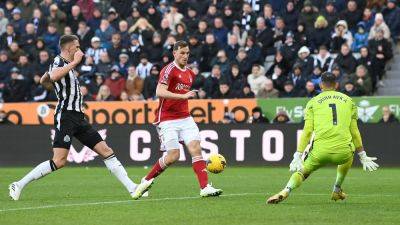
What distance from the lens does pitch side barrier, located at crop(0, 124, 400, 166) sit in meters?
24.6

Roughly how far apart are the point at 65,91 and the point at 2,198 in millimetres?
2010

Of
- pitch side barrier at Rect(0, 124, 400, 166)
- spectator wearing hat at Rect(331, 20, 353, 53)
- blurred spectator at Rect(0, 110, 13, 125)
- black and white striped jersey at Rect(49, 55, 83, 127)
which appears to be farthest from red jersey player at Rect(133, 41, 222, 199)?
blurred spectator at Rect(0, 110, 13, 125)

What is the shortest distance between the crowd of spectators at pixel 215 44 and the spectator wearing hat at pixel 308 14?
1.1 inches

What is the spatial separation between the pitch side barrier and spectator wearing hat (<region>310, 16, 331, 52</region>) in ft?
12.8

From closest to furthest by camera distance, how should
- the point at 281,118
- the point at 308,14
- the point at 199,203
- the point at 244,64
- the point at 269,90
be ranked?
the point at 199,203, the point at 281,118, the point at 269,90, the point at 244,64, the point at 308,14

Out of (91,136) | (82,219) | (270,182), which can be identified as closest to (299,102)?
(270,182)

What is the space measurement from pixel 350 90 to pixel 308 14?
12.0 feet

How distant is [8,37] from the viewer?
31906 millimetres

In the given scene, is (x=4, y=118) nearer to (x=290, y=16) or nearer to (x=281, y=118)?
(x=281, y=118)

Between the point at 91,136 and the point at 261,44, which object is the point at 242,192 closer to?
the point at 91,136

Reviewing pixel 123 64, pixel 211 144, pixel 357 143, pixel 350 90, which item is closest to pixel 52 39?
pixel 123 64

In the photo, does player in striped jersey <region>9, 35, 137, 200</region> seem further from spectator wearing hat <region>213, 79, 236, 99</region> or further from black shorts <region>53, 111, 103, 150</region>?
spectator wearing hat <region>213, 79, 236, 99</region>

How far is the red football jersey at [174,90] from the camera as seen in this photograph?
49.4 ft

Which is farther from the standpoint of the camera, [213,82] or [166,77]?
[213,82]
